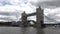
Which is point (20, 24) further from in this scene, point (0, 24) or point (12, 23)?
point (0, 24)

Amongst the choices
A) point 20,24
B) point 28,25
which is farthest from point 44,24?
point 20,24

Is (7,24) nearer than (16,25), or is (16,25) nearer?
(7,24)

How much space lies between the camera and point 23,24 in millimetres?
147000

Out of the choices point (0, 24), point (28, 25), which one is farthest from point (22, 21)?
point (0, 24)

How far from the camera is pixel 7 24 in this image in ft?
447

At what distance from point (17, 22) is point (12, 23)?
22.8 feet

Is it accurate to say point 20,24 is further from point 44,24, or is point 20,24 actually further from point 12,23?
point 44,24

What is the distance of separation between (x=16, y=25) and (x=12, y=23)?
410 cm

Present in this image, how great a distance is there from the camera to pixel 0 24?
132 meters

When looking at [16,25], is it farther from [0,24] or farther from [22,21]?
[0,24]

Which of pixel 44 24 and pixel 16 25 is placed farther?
pixel 16 25

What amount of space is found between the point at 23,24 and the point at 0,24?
2042cm

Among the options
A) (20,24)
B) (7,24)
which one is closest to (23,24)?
(20,24)

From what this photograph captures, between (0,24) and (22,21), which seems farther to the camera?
(22,21)
